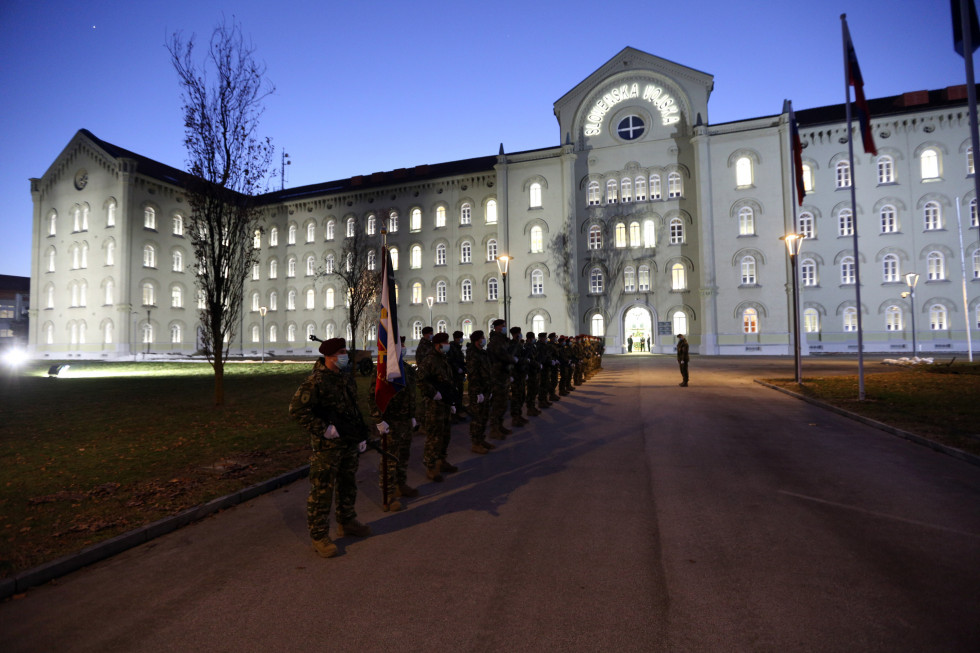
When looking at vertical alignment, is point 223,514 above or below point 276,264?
below

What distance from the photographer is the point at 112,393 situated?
55.5ft

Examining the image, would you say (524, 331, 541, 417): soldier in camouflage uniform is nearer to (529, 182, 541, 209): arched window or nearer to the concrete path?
the concrete path

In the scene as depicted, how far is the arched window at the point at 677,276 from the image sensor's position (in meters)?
39.8

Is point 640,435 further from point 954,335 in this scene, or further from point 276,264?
point 276,264

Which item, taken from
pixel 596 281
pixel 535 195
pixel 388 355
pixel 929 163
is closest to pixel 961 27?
pixel 388 355

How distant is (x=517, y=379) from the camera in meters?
12.4

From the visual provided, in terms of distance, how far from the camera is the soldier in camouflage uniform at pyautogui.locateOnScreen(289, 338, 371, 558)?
15.8 ft

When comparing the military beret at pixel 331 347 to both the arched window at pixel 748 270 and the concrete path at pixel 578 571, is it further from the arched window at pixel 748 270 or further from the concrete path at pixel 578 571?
the arched window at pixel 748 270

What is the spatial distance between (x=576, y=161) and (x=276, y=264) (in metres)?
32.3

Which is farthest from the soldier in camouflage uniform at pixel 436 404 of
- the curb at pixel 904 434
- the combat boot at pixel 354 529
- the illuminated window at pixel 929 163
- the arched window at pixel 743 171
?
the illuminated window at pixel 929 163

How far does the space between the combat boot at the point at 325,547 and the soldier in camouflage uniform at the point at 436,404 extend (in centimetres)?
255

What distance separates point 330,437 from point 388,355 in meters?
1.91

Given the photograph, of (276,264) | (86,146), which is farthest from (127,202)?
(276,264)

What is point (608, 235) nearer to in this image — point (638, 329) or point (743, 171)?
point (638, 329)
